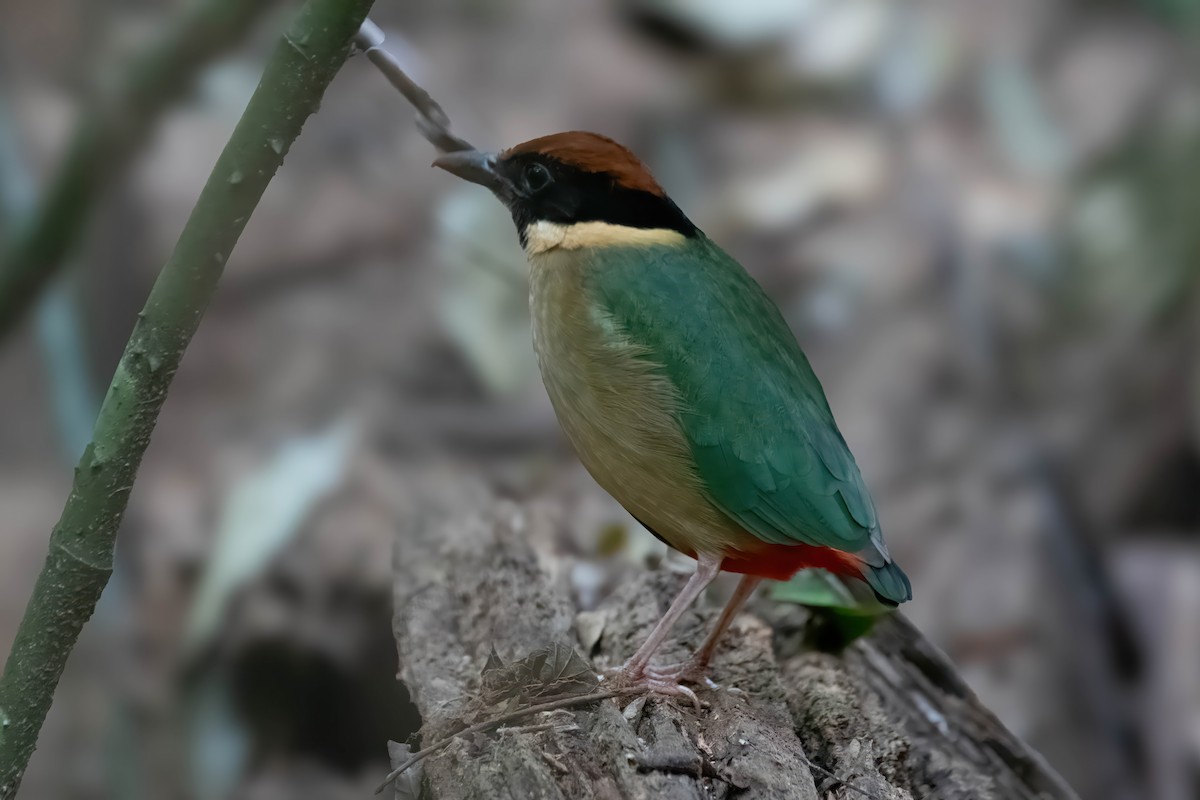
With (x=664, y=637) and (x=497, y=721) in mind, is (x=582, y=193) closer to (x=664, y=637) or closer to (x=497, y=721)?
(x=664, y=637)

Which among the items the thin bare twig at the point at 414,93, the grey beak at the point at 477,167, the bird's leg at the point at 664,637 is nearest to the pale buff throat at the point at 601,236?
the grey beak at the point at 477,167

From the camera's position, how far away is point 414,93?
2.58 metres

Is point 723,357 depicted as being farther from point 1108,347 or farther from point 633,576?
point 1108,347

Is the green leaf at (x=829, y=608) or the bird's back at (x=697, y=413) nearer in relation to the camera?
the bird's back at (x=697, y=413)

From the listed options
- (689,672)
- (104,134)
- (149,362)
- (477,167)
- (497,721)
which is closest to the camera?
(149,362)

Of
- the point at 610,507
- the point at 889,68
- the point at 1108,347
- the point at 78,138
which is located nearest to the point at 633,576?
the point at 610,507

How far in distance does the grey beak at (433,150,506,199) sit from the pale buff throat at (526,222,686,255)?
0.18 m

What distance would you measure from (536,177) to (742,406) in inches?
29.1

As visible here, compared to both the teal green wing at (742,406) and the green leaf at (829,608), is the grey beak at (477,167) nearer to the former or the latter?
the teal green wing at (742,406)

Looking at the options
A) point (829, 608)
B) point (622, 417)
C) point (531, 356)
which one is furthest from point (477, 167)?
point (531, 356)

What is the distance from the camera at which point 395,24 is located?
18.6 ft

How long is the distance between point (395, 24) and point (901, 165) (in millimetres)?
2619

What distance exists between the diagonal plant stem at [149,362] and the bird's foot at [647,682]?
3.32 feet

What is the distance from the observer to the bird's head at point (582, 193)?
8.32ft
